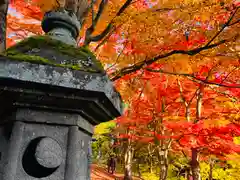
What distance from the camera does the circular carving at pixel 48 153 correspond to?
1503 mm

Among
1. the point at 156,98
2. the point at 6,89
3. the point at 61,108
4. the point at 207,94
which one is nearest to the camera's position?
the point at 6,89

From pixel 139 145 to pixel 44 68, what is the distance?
69.6 ft

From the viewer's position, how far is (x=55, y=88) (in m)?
1.54

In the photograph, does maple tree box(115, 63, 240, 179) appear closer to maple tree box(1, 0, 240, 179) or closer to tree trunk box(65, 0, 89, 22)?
maple tree box(1, 0, 240, 179)

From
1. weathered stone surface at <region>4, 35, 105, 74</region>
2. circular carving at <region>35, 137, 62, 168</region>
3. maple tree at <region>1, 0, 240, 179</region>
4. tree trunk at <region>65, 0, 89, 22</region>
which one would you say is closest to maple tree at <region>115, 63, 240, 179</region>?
maple tree at <region>1, 0, 240, 179</region>

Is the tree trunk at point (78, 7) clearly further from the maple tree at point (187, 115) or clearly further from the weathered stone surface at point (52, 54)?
the maple tree at point (187, 115)

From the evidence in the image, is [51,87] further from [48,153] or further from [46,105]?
[48,153]

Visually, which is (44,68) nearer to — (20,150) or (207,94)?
(20,150)

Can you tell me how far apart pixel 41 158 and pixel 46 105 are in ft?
1.17

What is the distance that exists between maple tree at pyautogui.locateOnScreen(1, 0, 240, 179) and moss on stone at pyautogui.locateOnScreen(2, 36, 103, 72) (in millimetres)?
3001

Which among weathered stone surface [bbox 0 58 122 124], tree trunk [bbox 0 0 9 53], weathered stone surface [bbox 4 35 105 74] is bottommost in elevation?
weathered stone surface [bbox 0 58 122 124]

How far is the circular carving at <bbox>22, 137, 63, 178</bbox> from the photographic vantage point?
151cm

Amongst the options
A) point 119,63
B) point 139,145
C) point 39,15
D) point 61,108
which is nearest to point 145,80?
point 119,63

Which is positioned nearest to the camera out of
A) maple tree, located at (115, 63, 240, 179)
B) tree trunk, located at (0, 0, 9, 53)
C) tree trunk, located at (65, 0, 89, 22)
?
tree trunk, located at (0, 0, 9, 53)
